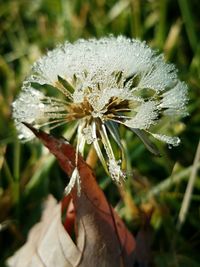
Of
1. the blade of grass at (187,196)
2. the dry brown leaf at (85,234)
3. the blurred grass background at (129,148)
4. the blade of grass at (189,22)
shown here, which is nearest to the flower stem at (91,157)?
the dry brown leaf at (85,234)

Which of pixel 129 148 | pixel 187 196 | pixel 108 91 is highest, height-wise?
pixel 108 91

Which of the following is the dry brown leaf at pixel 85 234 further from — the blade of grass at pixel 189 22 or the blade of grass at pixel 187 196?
the blade of grass at pixel 189 22

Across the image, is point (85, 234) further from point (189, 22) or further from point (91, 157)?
point (189, 22)

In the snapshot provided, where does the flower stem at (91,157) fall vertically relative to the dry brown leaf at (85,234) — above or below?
above

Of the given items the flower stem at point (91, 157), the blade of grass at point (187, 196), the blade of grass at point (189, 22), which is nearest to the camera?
the flower stem at point (91, 157)

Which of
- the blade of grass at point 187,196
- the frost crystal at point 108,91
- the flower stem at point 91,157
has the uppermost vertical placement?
the frost crystal at point 108,91

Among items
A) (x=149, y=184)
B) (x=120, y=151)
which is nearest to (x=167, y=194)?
(x=149, y=184)

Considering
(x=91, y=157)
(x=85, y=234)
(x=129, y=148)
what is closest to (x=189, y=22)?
(x=129, y=148)
